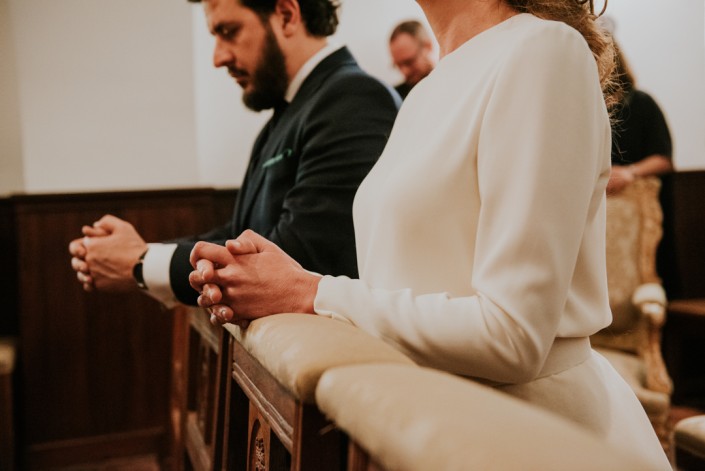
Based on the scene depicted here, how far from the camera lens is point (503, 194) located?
744 millimetres

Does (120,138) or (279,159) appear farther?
(120,138)

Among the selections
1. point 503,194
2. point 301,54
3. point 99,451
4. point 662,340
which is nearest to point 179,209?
point 99,451

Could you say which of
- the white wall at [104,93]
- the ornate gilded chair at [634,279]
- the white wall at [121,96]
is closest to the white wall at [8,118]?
the white wall at [121,96]

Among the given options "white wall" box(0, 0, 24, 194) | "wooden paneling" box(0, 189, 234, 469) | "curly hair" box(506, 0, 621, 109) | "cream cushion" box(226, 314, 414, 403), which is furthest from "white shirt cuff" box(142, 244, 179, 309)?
"white wall" box(0, 0, 24, 194)

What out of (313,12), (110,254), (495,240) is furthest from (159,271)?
(495,240)

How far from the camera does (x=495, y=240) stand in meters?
0.75

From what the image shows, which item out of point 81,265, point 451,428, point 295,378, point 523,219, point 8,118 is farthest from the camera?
point 8,118

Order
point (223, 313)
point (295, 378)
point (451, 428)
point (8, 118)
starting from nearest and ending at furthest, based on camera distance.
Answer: point (451, 428)
point (295, 378)
point (223, 313)
point (8, 118)

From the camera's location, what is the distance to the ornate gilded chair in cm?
262

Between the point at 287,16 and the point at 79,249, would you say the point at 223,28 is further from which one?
the point at 79,249

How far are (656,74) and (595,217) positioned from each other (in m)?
3.87

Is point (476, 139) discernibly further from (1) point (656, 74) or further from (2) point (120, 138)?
(1) point (656, 74)

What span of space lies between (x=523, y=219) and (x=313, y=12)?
55.1 inches

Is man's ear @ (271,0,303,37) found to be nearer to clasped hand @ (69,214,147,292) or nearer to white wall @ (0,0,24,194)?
clasped hand @ (69,214,147,292)
